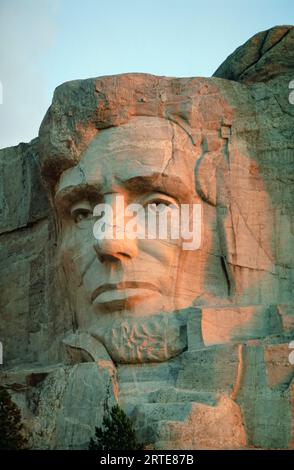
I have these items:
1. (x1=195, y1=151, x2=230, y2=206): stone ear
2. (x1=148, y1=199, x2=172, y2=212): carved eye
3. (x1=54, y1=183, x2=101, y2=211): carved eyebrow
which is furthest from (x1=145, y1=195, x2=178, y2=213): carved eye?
(x1=54, y1=183, x2=101, y2=211): carved eyebrow

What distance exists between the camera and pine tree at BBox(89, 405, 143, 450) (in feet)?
47.7

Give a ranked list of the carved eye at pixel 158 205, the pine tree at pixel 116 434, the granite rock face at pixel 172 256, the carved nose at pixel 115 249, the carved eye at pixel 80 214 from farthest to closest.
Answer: the carved eye at pixel 80 214 < the carved eye at pixel 158 205 < the carved nose at pixel 115 249 < the granite rock face at pixel 172 256 < the pine tree at pixel 116 434

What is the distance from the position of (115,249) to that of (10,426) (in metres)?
2.47

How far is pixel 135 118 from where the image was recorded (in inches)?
670

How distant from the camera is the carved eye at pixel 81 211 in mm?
17078

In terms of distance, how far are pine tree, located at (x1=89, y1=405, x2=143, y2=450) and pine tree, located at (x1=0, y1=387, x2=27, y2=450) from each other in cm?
93

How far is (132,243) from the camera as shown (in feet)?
54.2

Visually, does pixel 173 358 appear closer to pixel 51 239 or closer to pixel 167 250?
pixel 167 250

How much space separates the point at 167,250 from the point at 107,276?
775 mm

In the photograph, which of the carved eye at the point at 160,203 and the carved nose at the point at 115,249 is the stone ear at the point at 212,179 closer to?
the carved eye at the point at 160,203

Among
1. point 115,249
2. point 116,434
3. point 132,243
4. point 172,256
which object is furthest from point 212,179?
point 116,434

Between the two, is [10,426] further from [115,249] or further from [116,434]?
[115,249]

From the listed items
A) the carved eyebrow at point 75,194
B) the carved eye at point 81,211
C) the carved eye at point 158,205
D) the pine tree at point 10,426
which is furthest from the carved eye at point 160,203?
the pine tree at point 10,426

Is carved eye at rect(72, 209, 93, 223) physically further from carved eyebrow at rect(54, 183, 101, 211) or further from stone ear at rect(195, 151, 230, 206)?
stone ear at rect(195, 151, 230, 206)
